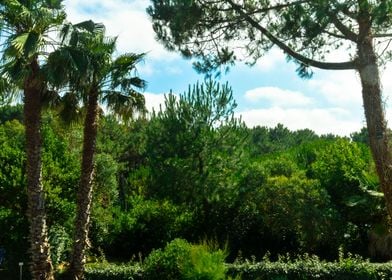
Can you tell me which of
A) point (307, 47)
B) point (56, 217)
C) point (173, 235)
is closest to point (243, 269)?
point (307, 47)

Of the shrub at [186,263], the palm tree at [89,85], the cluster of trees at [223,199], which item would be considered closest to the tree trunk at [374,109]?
the shrub at [186,263]

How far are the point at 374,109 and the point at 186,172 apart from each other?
50.3 ft

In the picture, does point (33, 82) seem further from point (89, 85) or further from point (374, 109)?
point (374, 109)

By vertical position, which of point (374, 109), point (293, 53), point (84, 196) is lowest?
point (84, 196)

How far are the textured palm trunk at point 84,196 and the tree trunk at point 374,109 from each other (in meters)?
8.86

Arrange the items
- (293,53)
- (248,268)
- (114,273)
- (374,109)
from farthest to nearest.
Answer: (114,273) < (248,268) < (293,53) < (374,109)

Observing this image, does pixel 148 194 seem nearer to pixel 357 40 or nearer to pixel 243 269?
pixel 243 269

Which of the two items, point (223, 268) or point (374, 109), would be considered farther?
Result: point (223, 268)

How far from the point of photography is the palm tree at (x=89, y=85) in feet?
57.7

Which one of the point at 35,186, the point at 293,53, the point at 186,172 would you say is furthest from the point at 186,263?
the point at 186,172

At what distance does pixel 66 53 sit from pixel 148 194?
A: 551 inches

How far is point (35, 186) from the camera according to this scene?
1762cm

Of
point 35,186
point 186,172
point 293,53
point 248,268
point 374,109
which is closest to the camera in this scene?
point 374,109

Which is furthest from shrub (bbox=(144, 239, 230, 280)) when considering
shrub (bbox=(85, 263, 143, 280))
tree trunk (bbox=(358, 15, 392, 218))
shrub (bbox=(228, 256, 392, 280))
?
tree trunk (bbox=(358, 15, 392, 218))
